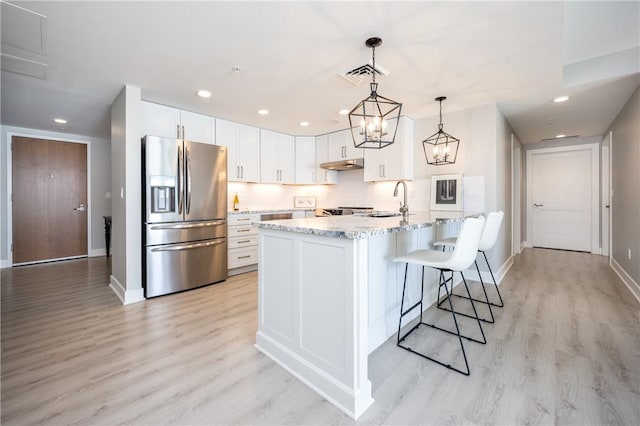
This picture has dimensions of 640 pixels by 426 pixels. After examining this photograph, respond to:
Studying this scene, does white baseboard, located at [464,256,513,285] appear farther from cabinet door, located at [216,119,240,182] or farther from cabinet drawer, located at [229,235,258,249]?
cabinet door, located at [216,119,240,182]

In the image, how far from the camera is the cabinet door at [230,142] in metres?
4.19

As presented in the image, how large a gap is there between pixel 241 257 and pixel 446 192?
9.94 feet

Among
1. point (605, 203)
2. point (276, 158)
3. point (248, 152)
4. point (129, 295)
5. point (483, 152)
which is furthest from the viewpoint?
point (605, 203)

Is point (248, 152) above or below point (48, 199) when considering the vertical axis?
above

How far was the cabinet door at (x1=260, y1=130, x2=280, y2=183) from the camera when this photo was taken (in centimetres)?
477

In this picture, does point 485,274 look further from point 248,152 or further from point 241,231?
point 248,152

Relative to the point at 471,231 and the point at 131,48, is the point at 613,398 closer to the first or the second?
the point at 471,231

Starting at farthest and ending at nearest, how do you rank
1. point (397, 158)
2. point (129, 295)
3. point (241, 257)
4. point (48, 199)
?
1. point (48, 199)
2. point (397, 158)
3. point (241, 257)
4. point (129, 295)

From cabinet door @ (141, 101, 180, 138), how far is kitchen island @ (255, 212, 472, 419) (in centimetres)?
251

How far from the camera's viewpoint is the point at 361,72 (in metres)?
2.51

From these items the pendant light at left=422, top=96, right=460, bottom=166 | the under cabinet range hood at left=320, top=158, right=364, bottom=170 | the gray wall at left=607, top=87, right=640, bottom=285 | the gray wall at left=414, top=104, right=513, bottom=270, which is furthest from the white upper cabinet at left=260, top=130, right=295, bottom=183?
the gray wall at left=607, top=87, right=640, bottom=285

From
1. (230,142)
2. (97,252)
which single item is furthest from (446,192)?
(97,252)

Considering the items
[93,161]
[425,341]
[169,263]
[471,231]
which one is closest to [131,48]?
[169,263]

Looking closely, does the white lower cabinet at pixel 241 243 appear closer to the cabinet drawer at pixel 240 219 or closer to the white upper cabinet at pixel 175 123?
the cabinet drawer at pixel 240 219
